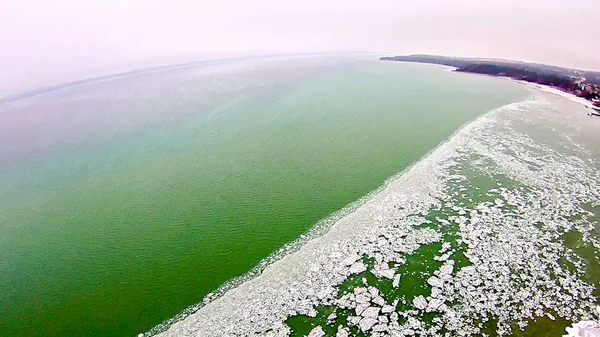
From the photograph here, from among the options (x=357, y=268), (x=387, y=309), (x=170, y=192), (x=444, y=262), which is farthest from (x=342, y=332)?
(x=170, y=192)

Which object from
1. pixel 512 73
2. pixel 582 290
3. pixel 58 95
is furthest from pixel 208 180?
pixel 512 73

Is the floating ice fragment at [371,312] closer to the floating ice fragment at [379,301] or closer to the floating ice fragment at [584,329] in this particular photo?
the floating ice fragment at [379,301]

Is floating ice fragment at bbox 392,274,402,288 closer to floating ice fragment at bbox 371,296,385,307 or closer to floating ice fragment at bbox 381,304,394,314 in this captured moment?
floating ice fragment at bbox 371,296,385,307

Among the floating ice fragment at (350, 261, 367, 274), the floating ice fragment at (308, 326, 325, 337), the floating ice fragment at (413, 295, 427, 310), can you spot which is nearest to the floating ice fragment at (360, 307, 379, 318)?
the floating ice fragment at (413, 295, 427, 310)

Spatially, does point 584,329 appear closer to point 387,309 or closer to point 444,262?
point 444,262

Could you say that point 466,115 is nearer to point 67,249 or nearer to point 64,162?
point 67,249

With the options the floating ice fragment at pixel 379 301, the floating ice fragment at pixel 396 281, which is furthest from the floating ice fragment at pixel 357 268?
the floating ice fragment at pixel 379 301
